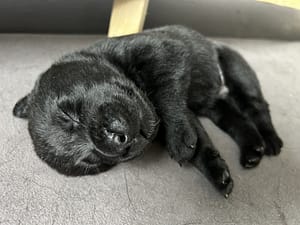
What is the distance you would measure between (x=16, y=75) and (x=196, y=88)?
31.7 inches

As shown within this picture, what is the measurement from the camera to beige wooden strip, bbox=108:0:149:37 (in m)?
1.62

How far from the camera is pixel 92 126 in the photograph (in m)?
0.99

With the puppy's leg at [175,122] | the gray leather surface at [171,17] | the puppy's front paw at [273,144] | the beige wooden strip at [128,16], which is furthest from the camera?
the gray leather surface at [171,17]

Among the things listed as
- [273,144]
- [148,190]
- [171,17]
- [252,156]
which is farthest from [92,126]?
[171,17]

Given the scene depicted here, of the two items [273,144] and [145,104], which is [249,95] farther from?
[145,104]

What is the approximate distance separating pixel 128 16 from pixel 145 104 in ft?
2.23

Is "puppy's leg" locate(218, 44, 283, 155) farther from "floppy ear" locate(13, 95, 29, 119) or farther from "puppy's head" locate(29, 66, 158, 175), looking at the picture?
"floppy ear" locate(13, 95, 29, 119)

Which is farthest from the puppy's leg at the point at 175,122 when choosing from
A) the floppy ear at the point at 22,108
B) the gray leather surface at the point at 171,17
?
the gray leather surface at the point at 171,17

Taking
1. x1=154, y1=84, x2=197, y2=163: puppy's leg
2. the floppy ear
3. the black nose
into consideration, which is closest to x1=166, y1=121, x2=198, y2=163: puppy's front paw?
x1=154, y1=84, x2=197, y2=163: puppy's leg

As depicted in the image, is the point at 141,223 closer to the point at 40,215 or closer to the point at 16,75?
the point at 40,215

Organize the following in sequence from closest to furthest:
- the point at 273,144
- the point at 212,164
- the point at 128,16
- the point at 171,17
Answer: the point at 212,164
the point at 273,144
the point at 128,16
the point at 171,17

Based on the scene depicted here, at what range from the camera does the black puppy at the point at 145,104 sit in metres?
1.02

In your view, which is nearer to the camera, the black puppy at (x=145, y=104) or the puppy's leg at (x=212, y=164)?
the black puppy at (x=145, y=104)

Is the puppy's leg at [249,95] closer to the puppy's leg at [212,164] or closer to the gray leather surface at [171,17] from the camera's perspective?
the puppy's leg at [212,164]
